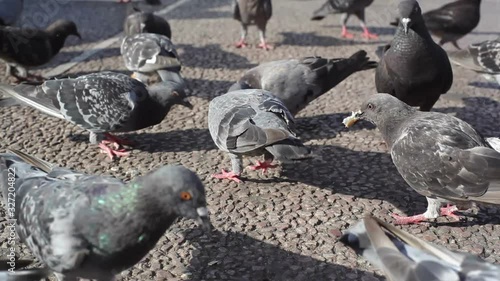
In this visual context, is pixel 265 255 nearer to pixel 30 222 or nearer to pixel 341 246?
pixel 341 246

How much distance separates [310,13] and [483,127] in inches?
246

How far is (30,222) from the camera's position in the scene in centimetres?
299

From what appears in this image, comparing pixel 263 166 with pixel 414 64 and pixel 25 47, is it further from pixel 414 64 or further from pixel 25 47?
pixel 25 47

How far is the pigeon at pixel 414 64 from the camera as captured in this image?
548 centimetres

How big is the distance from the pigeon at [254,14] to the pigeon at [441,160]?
5003 mm

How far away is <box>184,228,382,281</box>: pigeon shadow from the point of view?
11.9 feet

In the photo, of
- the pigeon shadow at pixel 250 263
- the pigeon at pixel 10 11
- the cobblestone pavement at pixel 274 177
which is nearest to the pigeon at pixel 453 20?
the cobblestone pavement at pixel 274 177

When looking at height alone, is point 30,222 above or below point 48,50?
below

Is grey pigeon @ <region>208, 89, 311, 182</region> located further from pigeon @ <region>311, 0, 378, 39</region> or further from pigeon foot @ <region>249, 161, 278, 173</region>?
pigeon @ <region>311, 0, 378, 39</region>

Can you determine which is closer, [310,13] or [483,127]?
[483,127]

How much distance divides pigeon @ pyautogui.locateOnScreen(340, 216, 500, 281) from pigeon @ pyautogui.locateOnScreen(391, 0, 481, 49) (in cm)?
680

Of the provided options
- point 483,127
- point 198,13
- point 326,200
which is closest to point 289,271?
point 326,200

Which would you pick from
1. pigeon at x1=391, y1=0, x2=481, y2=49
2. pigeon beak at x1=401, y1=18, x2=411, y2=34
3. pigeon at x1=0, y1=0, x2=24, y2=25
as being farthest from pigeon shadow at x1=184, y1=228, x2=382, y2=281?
pigeon at x1=0, y1=0, x2=24, y2=25

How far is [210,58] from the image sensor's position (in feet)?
28.2
